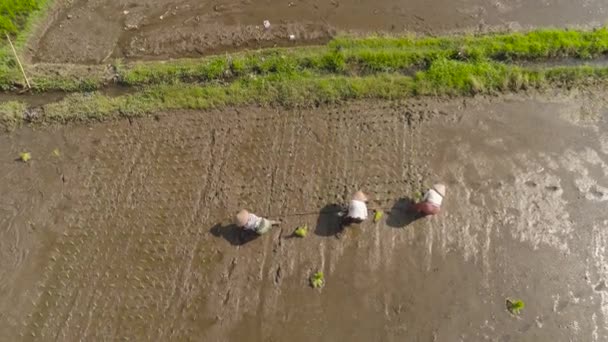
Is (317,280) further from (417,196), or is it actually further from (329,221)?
(417,196)

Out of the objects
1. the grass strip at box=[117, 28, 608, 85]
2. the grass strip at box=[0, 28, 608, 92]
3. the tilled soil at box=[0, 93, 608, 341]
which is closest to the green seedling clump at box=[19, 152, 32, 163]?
the tilled soil at box=[0, 93, 608, 341]

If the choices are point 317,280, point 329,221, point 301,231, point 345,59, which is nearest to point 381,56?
point 345,59

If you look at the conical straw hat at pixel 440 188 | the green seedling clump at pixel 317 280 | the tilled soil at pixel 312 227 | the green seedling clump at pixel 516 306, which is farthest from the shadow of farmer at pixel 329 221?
the green seedling clump at pixel 516 306

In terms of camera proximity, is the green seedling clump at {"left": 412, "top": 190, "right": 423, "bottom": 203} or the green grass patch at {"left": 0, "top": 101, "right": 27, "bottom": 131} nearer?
the green seedling clump at {"left": 412, "top": 190, "right": 423, "bottom": 203}

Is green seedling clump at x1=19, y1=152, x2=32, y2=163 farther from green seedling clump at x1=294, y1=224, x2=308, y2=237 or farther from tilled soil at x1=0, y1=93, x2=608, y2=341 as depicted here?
green seedling clump at x1=294, y1=224, x2=308, y2=237

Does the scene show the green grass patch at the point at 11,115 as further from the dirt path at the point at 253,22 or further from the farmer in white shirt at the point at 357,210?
the farmer in white shirt at the point at 357,210

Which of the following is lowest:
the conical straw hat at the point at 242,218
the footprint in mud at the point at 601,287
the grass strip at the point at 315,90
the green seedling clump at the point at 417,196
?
the footprint in mud at the point at 601,287

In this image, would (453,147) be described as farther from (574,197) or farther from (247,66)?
(247,66)

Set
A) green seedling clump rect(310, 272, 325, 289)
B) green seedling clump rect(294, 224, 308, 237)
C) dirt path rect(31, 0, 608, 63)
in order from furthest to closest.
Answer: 1. dirt path rect(31, 0, 608, 63)
2. green seedling clump rect(294, 224, 308, 237)
3. green seedling clump rect(310, 272, 325, 289)
